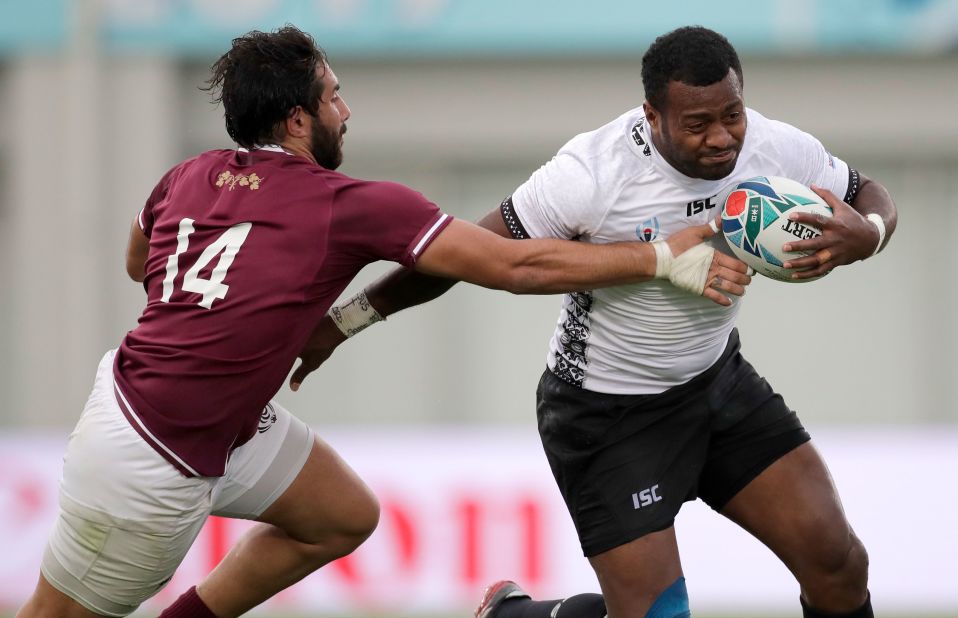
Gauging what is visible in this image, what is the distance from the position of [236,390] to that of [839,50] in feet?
28.4

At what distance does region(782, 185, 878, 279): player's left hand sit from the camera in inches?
160

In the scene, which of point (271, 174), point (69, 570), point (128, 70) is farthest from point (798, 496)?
point (128, 70)

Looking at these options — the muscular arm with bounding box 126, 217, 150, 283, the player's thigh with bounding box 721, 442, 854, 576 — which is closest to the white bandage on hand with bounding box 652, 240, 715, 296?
the player's thigh with bounding box 721, 442, 854, 576

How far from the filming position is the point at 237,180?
4.11 m

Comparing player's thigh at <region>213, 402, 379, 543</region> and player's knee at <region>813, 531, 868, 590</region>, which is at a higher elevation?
player's thigh at <region>213, 402, 379, 543</region>

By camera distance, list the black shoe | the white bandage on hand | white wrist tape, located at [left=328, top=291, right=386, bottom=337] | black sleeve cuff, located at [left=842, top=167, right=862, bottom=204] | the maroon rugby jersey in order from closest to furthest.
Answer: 1. the maroon rugby jersey
2. the white bandage on hand
3. black sleeve cuff, located at [left=842, top=167, right=862, bottom=204]
4. white wrist tape, located at [left=328, top=291, right=386, bottom=337]
5. the black shoe

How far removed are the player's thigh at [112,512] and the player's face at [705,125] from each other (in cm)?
171

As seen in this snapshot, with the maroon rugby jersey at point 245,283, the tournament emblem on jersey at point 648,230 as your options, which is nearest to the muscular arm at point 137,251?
the maroon rugby jersey at point 245,283

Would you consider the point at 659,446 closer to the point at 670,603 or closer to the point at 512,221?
the point at 670,603

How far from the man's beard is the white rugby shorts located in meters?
0.91

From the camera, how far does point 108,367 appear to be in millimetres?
4266

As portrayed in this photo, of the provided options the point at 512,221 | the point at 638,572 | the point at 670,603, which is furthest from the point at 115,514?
the point at 670,603

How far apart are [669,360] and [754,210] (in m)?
0.62

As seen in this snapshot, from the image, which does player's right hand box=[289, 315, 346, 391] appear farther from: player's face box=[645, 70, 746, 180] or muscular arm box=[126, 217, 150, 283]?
player's face box=[645, 70, 746, 180]
